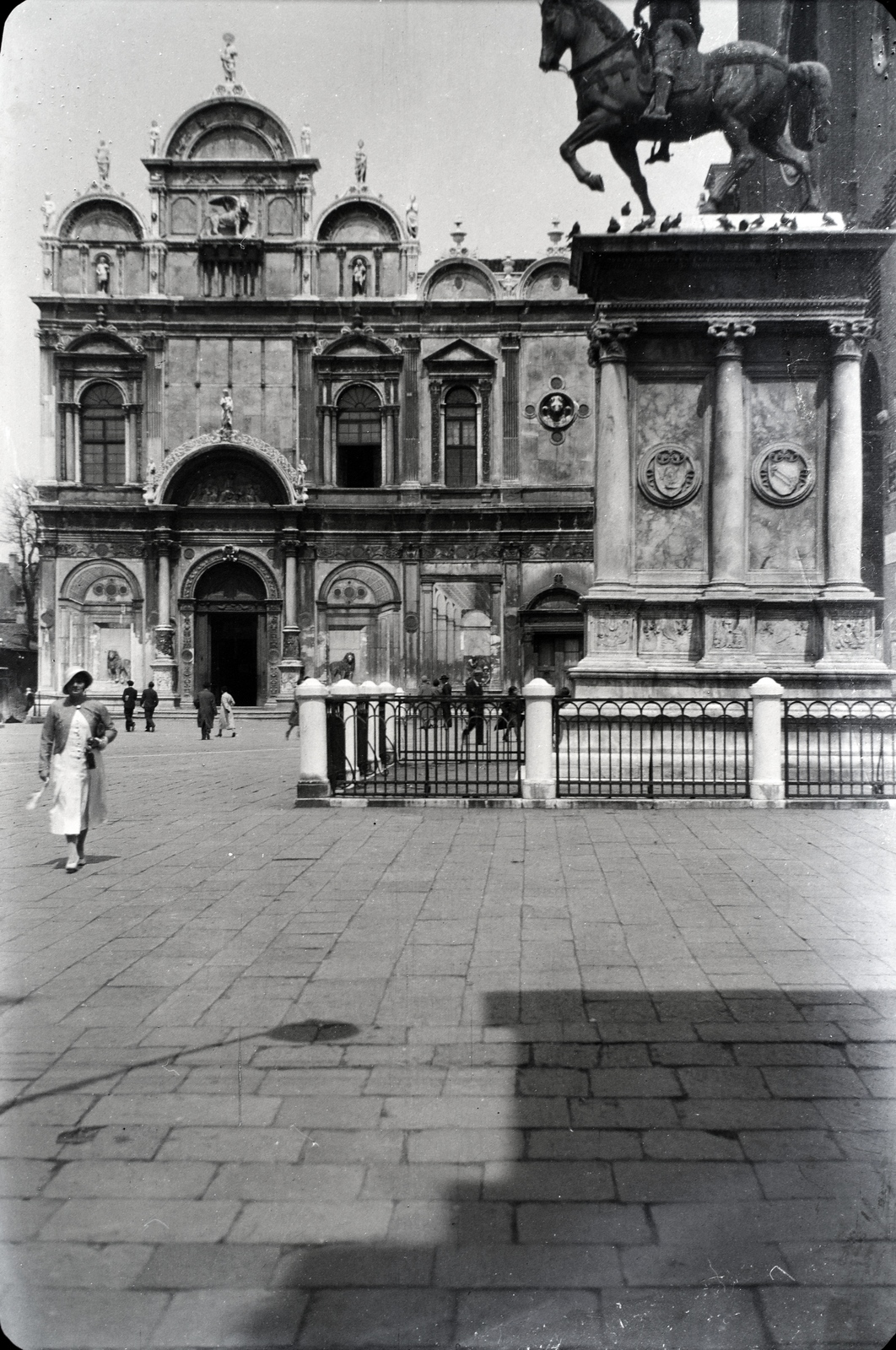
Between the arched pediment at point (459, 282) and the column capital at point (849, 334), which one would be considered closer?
the column capital at point (849, 334)

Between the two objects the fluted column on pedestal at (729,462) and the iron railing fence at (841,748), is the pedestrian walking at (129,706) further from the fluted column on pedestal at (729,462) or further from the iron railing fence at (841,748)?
the iron railing fence at (841,748)

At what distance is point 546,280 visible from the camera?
3594 centimetres

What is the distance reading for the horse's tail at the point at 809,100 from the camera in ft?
42.3

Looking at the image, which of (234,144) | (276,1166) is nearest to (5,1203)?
(276,1166)

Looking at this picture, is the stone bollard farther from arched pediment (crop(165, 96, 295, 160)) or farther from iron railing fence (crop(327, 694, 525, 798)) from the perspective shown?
arched pediment (crop(165, 96, 295, 160))

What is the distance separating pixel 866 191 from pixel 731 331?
16.5 feet

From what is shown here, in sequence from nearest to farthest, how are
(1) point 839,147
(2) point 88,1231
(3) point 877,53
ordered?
1. (2) point 88,1231
2. (3) point 877,53
3. (1) point 839,147

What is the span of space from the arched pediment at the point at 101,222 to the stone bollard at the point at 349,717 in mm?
27116

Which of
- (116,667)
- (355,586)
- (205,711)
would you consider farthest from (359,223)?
(205,711)

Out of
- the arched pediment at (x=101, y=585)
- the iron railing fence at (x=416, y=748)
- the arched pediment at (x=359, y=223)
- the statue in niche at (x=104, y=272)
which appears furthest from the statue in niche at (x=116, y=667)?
the iron railing fence at (x=416, y=748)

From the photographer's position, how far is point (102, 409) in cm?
3566

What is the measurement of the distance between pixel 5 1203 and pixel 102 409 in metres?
35.5

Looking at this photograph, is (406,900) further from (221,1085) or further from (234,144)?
(234,144)

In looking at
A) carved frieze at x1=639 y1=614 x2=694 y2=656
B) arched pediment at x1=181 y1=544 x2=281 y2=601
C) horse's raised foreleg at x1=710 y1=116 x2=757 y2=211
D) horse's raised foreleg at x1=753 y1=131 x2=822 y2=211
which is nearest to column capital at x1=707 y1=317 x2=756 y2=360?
horse's raised foreleg at x1=710 y1=116 x2=757 y2=211
